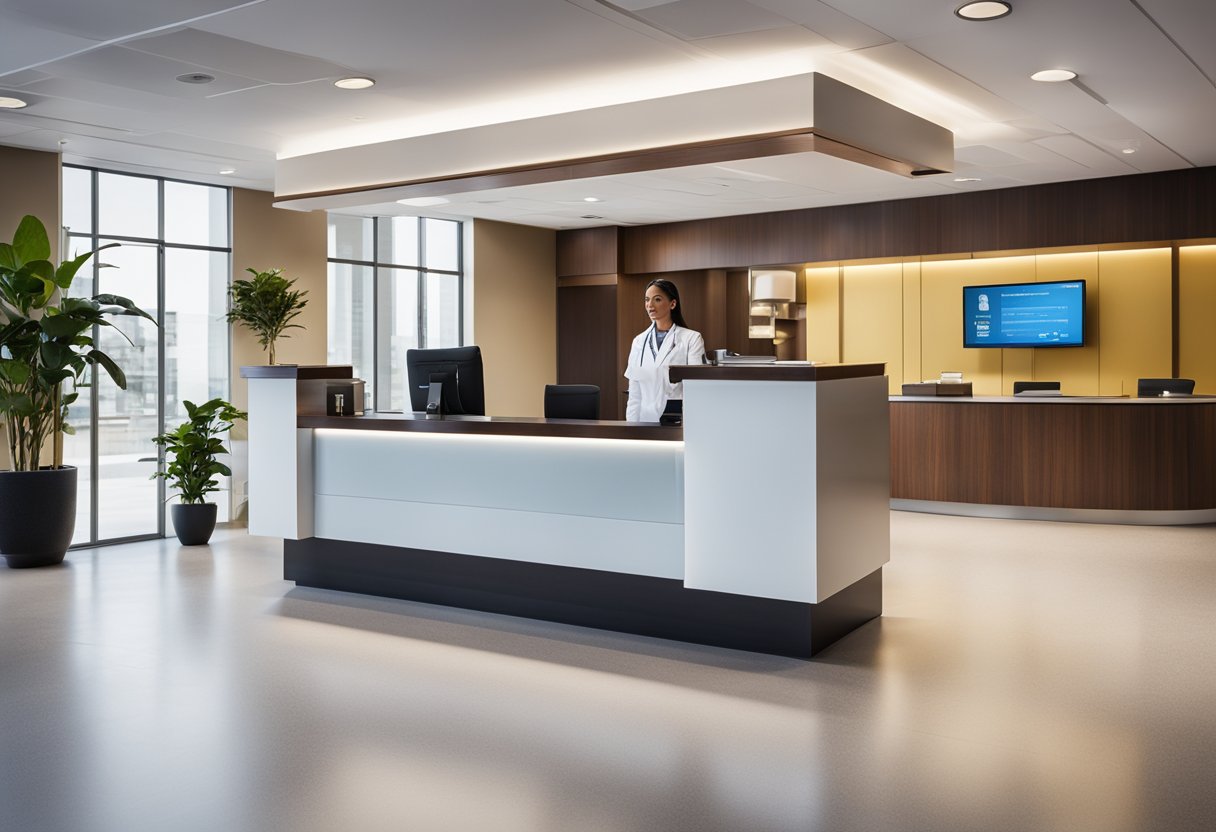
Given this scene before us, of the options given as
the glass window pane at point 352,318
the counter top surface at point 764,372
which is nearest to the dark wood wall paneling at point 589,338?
the glass window pane at point 352,318

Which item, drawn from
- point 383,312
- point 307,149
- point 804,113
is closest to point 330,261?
point 383,312

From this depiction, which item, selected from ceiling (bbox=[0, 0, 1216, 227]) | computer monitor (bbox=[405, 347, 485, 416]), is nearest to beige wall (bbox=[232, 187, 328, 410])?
ceiling (bbox=[0, 0, 1216, 227])

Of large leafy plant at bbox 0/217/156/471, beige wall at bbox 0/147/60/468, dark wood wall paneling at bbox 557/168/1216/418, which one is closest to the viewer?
large leafy plant at bbox 0/217/156/471

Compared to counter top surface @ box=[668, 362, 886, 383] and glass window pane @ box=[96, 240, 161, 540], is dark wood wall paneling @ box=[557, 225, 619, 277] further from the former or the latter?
counter top surface @ box=[668, 362, 886, 383]

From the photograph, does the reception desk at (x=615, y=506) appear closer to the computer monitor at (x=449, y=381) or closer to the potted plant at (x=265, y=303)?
the computer monitor at (x=449, y=381)

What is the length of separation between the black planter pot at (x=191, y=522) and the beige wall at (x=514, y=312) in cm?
396

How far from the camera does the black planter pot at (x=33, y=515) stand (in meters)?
7.15

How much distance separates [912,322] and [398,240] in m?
5.76

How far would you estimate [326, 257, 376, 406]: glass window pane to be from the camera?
10234mm

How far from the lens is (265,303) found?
8727 millimetres

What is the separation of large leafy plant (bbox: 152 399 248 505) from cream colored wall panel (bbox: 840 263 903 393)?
6.94 m

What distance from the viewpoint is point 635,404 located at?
675cm

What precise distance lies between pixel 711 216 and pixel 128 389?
616 centimetres

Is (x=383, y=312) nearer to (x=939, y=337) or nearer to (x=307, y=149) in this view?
(x=307, y=149)
